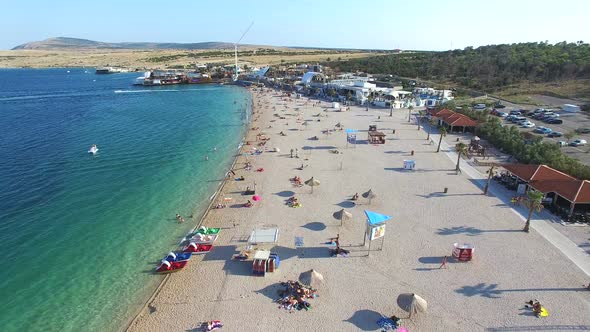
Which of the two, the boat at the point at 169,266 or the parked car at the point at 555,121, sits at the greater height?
the parked car at the point at 555,121

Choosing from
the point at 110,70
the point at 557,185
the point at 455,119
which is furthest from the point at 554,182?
the point at 110,70

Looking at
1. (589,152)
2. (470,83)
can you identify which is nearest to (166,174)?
(589,152)

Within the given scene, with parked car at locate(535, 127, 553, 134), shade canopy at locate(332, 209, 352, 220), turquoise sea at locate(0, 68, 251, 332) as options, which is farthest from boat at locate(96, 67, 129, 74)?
shade canopy at locate(332, 209, 352, 220)

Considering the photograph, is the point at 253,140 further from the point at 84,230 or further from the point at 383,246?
the point at 383,246

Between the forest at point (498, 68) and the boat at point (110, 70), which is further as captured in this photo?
the boat at point (110, 70)

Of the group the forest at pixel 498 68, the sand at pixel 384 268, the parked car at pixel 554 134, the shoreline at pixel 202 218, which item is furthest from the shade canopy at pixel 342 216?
the forest at pixel 498 68

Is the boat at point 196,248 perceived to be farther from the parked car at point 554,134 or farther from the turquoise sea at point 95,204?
the parked car at point 554,134

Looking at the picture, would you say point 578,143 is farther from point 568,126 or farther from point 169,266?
point 169,266
